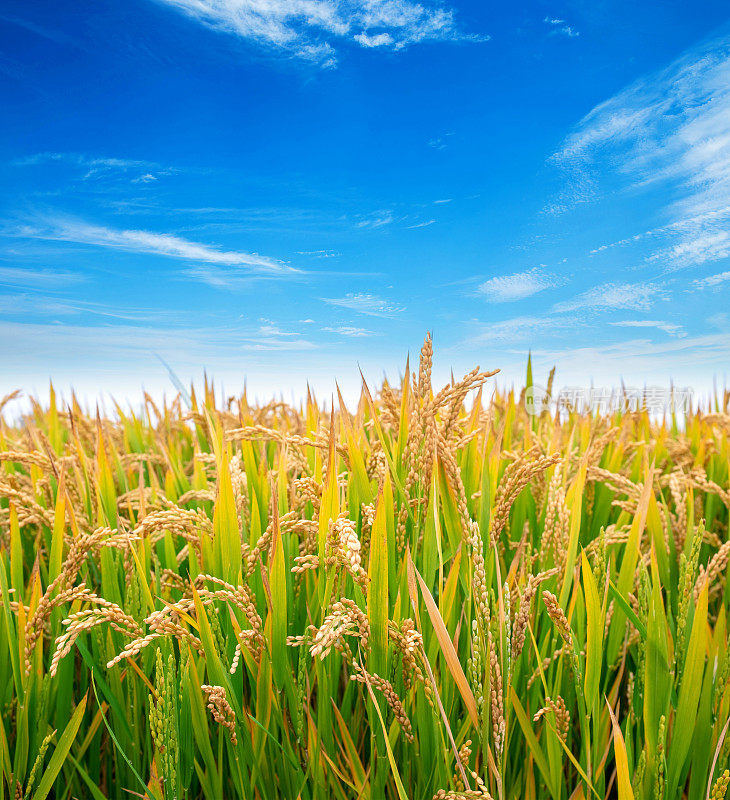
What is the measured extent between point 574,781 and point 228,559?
124 centimetres

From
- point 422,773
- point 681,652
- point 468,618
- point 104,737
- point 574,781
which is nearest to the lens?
point 422,773

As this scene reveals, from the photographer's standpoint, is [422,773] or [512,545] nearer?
[422,773]

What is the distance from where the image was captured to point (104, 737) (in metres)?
1.85

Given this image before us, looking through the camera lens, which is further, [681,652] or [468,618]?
[681,652]

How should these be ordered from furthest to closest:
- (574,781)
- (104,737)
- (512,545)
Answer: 1. (512,545)
2. (104,737)
3. (574,781)

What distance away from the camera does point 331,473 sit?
151cm

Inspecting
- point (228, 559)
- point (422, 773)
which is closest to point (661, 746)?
point (422, 773)

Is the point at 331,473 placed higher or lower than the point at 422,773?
higher

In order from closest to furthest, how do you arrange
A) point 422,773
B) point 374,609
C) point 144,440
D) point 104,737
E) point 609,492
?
point 374,609
point 422,773
point 104,737
point 609,492
point 144,440

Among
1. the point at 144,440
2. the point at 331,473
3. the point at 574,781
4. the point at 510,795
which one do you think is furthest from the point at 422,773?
the point at 144,440

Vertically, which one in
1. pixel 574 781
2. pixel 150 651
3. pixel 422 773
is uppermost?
pixel 150 651

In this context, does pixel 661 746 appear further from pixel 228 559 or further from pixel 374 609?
pixel 228 559

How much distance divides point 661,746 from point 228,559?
1169mm

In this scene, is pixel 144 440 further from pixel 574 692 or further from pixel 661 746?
A: pixel 661 746
